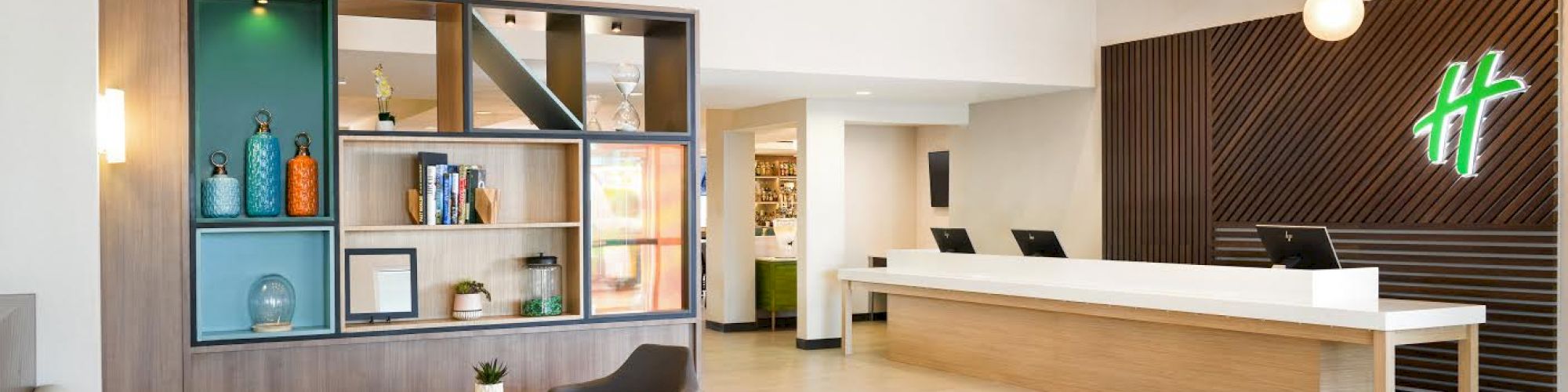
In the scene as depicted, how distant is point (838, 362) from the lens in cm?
1040

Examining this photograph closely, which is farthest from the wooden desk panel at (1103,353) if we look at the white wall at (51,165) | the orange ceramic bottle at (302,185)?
the white wall at (51,165)

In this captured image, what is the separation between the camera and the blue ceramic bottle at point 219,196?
4.92m

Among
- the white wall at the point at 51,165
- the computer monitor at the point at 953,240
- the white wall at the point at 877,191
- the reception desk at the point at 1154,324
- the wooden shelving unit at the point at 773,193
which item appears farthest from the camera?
the wooden shelving unit at the point at 773,193

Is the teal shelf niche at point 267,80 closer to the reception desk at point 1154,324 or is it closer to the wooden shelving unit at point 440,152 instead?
the wooden shelving unit at point 440,152

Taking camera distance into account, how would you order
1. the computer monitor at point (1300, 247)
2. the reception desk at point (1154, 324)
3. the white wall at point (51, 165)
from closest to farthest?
the white wall at point (51, 165) → the reception desk at point (1154, 324) → the computer monitor at point (1300, 247)

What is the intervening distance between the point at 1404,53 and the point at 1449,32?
31cm

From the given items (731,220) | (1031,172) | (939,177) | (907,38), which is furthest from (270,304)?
(939,177)

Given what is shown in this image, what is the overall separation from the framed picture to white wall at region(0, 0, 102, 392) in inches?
59.4

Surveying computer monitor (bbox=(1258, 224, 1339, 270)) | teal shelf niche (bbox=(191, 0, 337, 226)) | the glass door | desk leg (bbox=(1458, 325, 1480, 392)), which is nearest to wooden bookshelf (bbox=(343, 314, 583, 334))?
the glass door

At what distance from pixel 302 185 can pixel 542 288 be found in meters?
1.07

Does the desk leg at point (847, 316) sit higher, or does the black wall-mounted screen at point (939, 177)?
the black wall-mounted screen at point (939, 177)

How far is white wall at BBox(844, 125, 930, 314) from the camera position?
1334 cm

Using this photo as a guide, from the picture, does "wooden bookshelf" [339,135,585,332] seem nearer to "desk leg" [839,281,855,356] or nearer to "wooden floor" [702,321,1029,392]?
"wooden floor" [702,321,1029,392]

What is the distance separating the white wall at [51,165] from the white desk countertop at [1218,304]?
564 cm
